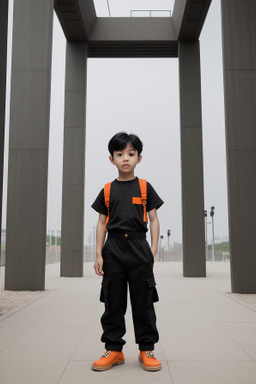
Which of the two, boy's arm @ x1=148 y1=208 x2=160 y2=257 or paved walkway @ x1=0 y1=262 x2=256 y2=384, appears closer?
paved walkway @ x1=0 y1=262 x2=256 y2=384

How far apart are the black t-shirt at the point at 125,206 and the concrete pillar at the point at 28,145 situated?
505 centimetres

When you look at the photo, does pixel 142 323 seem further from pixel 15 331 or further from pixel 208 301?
pixel 208 301

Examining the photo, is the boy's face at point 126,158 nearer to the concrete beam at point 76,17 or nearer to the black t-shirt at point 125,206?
the black t-shirt at point 125,206

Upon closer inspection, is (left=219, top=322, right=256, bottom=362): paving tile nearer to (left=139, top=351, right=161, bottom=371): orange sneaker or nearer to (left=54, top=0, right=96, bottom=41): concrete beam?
(left=139, top=351, right=161, bottom=371): orange sneaker

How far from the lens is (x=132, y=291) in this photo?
9.96 ft

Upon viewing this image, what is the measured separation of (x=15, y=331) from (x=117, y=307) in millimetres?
1779

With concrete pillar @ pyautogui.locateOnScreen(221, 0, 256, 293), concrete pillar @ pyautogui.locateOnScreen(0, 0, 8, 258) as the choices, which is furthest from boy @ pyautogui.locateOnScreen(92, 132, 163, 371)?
concrete pillar @ pyautogui.locateOnScreen(221, 0, 256, 293)

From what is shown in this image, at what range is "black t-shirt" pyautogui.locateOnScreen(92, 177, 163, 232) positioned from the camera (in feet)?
10.1

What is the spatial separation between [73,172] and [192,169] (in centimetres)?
376

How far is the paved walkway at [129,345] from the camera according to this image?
276 cm

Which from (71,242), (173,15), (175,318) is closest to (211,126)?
(173,15)

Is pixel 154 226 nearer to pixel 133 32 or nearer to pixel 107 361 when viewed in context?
pixel 107 361

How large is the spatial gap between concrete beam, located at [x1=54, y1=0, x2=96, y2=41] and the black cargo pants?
9.87 m

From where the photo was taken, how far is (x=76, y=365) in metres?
3.01
